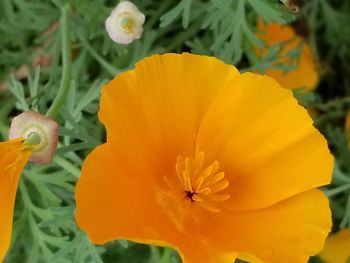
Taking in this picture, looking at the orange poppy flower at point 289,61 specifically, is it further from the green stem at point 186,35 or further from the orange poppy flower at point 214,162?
the orange poppy flower at point 214,162

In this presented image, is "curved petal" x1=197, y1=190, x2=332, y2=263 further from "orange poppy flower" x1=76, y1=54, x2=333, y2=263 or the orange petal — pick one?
the orange petal

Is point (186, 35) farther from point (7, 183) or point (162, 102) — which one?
point (7, 183)

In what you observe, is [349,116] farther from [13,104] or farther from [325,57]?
[13,104]

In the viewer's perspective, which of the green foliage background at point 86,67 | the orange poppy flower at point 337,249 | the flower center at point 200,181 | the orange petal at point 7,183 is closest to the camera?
the orange petal at point 7,183

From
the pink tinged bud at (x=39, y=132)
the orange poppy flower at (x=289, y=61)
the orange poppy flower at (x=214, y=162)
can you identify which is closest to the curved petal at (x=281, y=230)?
the orange poppy flower at (x=214, y=162)

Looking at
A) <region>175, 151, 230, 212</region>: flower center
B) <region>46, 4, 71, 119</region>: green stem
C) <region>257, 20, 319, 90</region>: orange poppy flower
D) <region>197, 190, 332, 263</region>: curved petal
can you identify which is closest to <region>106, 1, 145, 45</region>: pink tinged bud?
<region>46, 4, 71, 119</region>: green stem
